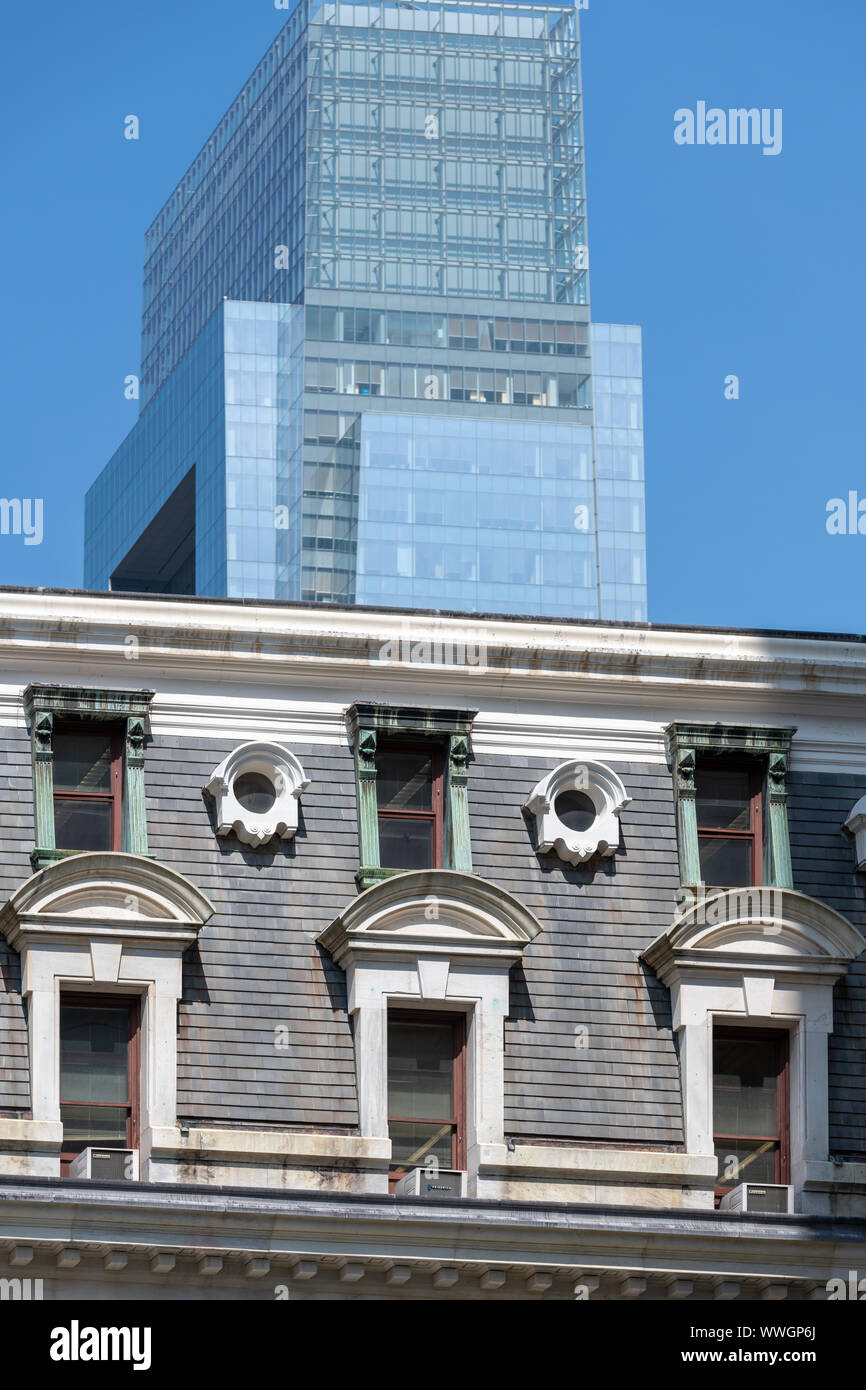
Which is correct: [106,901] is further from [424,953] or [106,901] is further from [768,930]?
[768,930]

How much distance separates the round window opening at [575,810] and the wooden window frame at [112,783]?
5835mm

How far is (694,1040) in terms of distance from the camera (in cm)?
3844

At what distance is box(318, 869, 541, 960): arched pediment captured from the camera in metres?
37.7

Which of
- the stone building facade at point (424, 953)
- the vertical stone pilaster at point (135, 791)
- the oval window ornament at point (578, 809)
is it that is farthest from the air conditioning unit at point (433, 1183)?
the vertical stone pilaster at point (135, 791)

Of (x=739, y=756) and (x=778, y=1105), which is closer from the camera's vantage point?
(x=778, y=1105)

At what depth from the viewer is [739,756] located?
4022 cm

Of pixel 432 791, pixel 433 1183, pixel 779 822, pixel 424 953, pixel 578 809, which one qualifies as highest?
pixel 432 791

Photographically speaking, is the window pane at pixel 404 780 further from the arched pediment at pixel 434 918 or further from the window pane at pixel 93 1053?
the window pane at pixel 93 1053

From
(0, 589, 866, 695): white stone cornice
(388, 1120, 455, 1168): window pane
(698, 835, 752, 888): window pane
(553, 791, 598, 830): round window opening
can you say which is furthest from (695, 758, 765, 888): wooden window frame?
(388, 1120, 455, 1168): window pane

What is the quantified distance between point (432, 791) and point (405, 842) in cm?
79

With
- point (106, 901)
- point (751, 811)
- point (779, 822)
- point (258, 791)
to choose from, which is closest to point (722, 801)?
point (751, 811)

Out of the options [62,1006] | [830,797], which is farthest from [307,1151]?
[830,797]

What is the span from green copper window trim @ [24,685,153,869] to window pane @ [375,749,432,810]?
10.5 ft
